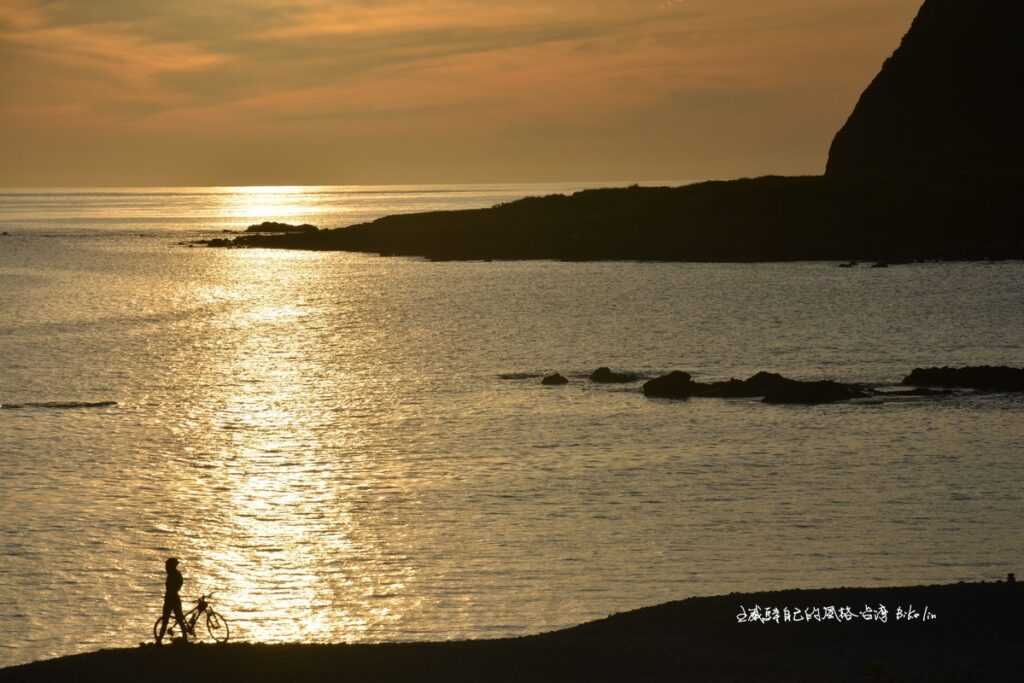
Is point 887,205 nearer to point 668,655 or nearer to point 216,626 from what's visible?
point 216,626

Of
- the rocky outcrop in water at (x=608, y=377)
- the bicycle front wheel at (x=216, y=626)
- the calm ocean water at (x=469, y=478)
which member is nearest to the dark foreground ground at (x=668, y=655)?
the bicycle front wheel at (x=216, y=626)

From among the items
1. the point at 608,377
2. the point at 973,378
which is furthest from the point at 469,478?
the point at 973,378

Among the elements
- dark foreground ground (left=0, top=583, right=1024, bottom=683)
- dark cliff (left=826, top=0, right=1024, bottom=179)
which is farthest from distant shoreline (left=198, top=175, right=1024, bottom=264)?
dark foreground ground (left=0, top=583, right=1024, bottom=683)

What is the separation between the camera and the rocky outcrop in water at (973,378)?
66.1 meters

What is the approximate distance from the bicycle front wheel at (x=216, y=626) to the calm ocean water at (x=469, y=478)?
46 cm

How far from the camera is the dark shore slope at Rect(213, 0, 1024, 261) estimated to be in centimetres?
16900

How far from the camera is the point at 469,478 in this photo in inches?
1892

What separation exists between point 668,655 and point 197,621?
12.4 meters

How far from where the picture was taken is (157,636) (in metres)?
28.1

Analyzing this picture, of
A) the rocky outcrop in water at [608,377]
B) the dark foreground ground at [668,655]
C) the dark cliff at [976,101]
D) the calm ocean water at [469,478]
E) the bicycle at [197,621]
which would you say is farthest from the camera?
the dark cliff at [976,101]

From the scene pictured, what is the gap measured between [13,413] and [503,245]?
135194mm

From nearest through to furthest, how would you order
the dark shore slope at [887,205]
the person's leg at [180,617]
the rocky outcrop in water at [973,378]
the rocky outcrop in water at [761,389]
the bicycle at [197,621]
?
the person's leg at [180,617] < the bicycle at [197,621] < the rocky outcrop in water at [761,389] < the rocky outcrop in water at [973,378] < the dark shore slope at [887,205]

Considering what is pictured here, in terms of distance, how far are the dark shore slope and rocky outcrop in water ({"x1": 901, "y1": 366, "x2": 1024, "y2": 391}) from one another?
103685 mm

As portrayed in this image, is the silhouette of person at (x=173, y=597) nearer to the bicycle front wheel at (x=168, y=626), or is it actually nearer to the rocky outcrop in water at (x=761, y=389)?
the bicycle front wheel at (x=168, y=626)
